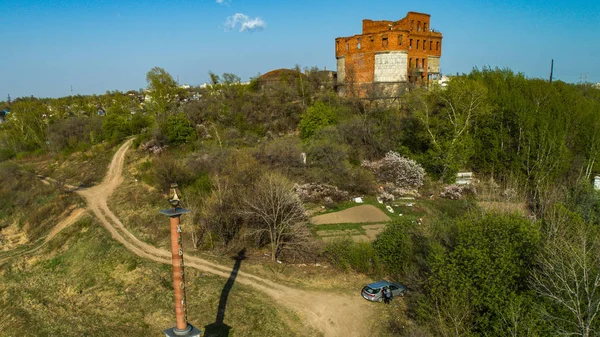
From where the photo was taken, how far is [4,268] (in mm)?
25562

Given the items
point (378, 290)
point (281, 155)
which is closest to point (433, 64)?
point (281, 155)

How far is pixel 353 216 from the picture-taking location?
2911 cm

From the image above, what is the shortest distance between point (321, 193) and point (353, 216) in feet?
13.5

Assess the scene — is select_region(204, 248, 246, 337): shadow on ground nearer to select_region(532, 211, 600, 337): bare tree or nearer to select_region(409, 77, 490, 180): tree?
select_region(532, 211, 600, 337): bare tree

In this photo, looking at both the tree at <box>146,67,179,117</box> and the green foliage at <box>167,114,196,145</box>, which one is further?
the tree at <box>146,67,179,117</box>

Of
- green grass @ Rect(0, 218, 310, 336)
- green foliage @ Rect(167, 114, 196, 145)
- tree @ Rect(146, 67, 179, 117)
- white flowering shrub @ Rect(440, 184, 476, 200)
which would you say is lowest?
green grass @ Rect(0, 218, 310, 336)

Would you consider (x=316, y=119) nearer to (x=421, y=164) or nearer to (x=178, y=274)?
(x=421, y=164)

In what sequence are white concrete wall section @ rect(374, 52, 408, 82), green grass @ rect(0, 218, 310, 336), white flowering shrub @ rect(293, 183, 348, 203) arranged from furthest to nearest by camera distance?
1. white concrete wall section @ rect(374, 52, 408, 82)
2. white flowering shrub @ rect(293, 183, 348, 203)
3. green grass @ rect(0, 218, 310, 336)

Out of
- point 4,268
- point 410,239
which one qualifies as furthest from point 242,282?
point 4,268

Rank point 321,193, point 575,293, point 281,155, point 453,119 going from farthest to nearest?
1. point 453,119
2. point 281,155
3. point 321,193
4. point 575,293

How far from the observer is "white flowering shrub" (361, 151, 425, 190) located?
3534cm

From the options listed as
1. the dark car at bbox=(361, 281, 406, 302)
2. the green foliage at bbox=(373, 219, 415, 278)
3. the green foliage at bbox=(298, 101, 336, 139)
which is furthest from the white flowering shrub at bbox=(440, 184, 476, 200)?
the dark car at bbox=(361, 281, 406, 302)

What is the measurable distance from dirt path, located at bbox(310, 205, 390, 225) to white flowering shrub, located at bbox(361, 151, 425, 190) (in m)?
6.68

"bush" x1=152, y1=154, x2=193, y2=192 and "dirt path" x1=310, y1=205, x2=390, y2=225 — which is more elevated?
"bush" x1=152, y1=154, x2=193, y2=192
